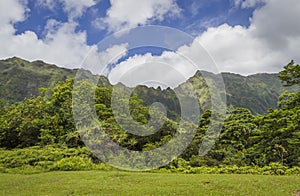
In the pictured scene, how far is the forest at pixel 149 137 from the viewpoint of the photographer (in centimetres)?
2336

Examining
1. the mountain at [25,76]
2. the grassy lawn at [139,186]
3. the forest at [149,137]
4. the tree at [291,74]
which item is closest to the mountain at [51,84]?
the mountain at [25,76]

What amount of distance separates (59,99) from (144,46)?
2107cm

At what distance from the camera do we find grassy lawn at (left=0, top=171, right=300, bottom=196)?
13805 millimetres

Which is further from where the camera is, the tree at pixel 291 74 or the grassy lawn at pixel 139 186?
the tree at pixel 291 74

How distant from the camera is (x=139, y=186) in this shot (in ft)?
50.0

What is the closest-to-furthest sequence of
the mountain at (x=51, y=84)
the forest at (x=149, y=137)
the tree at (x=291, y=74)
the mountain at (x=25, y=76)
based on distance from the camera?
the forest at (x=149, y=137) < the tree at (x=291, y=74) < the mountain at (x=25, y=76) < the mountain at (x=51, y=84)

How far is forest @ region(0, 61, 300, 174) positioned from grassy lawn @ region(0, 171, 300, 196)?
5.35 meters

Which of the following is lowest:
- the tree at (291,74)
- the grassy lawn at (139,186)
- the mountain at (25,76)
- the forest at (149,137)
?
the grassy lawn at (139,186)

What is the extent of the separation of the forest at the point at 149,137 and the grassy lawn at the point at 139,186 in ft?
17.5

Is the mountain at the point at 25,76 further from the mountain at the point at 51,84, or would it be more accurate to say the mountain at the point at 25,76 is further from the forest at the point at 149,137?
the forest at the point at 149,137

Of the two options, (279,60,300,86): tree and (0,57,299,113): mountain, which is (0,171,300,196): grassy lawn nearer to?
(279,60,300,86): tree

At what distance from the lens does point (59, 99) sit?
36469mm

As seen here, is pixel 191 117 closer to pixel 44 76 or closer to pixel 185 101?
pixel 185 101

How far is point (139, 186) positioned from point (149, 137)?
13.2 m
